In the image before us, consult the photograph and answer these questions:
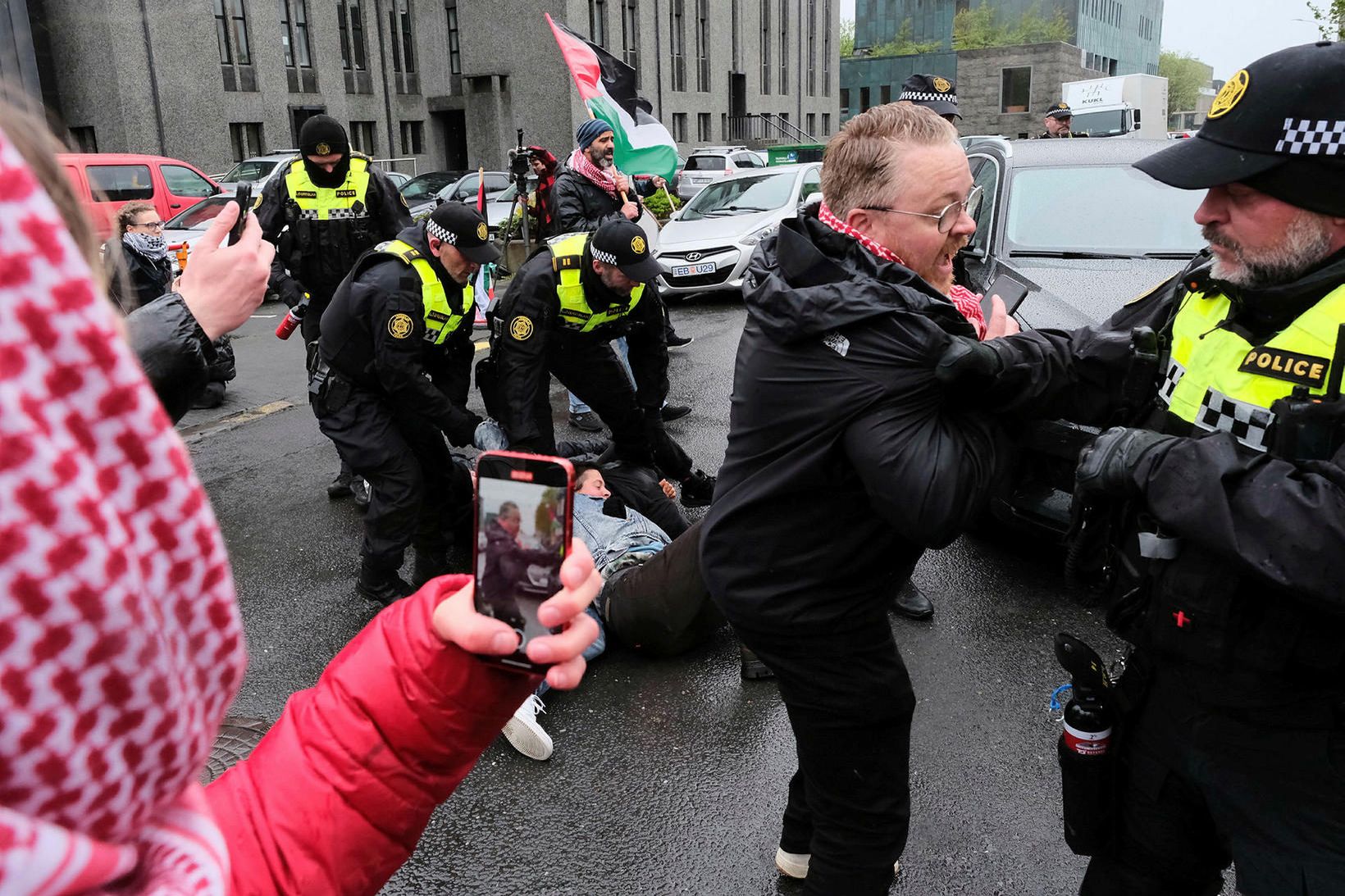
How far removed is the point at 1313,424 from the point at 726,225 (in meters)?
10.6

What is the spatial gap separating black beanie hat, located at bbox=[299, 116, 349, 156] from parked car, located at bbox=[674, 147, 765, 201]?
52.6 feet

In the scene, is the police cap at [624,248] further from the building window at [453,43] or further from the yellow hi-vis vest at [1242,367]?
the building window at [453,43]

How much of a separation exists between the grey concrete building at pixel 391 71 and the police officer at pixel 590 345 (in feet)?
72.8

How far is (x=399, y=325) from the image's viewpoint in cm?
414

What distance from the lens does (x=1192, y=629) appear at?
167 centimetres

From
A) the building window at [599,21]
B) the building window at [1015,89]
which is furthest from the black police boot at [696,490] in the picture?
the building window at [1015,89]

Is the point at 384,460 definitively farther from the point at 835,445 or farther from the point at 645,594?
the point at 835,445

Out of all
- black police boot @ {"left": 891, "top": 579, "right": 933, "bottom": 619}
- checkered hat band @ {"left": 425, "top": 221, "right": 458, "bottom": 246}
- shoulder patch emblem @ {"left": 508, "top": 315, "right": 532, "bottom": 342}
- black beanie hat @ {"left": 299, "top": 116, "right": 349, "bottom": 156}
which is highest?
black beanie hat @ {"left": 299, "top": 116, "right": 349, "bottom": 156}

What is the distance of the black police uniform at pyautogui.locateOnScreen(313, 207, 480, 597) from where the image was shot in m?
4.19

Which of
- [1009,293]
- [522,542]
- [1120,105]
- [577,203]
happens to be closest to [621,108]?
[577,203]

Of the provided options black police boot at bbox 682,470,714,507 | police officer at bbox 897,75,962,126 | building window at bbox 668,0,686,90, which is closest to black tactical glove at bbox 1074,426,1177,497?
black police boot at bbox 682,470,714,507

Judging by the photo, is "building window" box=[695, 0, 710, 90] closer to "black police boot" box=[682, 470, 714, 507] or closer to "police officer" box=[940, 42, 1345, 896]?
"black police boot" box=[682, 470, 714, 507]

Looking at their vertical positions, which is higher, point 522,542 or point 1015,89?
point 1015,89

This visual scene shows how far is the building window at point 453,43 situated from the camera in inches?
1252
